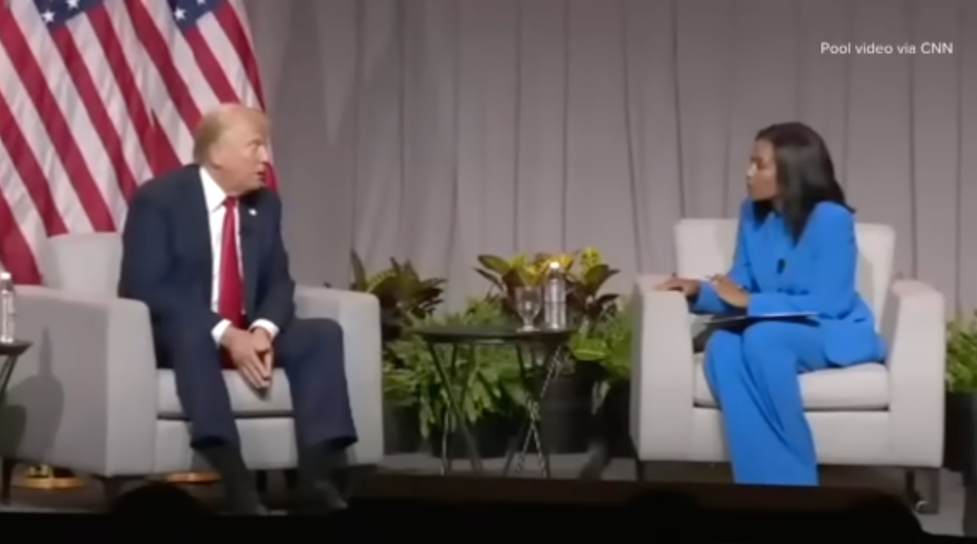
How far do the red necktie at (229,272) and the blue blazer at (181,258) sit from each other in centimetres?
2

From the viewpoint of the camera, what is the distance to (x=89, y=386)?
3.95 metres

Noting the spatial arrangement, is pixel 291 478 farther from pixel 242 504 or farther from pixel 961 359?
pixel 961 359

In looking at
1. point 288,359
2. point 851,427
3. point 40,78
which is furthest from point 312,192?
point 851,427

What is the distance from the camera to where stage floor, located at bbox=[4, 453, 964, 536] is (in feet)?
14.4

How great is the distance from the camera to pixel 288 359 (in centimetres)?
409

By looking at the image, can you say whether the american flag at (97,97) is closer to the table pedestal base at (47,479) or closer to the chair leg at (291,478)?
the table pedestal base at (47,479)

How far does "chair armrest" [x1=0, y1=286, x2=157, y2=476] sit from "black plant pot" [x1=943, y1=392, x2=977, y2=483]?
90.4 inches

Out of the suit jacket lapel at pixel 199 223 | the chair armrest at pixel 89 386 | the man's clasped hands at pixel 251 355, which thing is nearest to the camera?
the chair armrest at pixel 89 386

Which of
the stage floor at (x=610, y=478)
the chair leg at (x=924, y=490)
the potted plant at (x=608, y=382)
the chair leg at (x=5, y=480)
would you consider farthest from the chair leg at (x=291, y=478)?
the chair leg at (x=924, y=490)

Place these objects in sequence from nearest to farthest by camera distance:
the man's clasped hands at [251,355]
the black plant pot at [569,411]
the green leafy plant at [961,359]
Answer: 1. the man's clasped hands at [251,355]
2. the green leafy plant at [961,359]
3. the black plant pot at [569,411]

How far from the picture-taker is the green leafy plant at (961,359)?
195 inches

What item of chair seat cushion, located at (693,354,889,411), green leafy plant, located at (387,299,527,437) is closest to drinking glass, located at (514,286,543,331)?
green leafy plant, located at (387,299,527,437)

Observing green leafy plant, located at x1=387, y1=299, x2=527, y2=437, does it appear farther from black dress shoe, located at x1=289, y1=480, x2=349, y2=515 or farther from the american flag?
black dress shoe, located at x1=289, y1=480, x2=349, y2=515

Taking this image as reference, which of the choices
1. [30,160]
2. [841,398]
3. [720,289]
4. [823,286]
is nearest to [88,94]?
[30,160]
